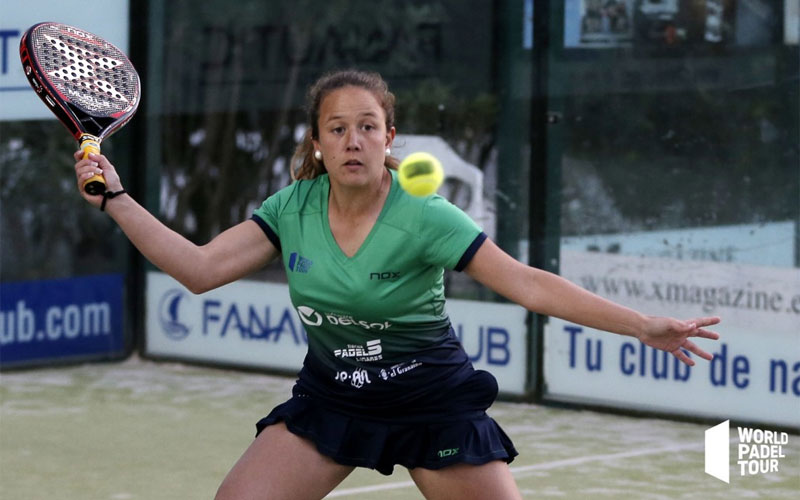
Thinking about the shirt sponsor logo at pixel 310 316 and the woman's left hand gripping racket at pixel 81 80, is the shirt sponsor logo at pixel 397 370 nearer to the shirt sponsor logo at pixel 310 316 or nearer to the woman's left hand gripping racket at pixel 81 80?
the shirt sponsor logo at pixel 310 316

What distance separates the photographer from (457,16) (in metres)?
A: 8.85

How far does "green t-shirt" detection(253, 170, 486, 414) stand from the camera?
14.0 ft

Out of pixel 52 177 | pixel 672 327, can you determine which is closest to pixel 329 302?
pixel 672 327

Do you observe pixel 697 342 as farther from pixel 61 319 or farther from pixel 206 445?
pixel 61 319

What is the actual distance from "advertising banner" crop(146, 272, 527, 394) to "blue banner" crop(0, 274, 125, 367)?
0.26 meters

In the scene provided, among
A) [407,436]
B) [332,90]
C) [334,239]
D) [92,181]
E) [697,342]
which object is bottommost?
[697,342]

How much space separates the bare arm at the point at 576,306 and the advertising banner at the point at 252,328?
14.7 ft

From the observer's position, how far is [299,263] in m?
4.35

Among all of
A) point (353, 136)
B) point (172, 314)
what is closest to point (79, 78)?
point (353, 136)

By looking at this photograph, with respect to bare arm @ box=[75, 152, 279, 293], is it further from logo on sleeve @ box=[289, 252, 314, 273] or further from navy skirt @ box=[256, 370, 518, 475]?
navy skirt @ box=[256, 370, 518, 475]

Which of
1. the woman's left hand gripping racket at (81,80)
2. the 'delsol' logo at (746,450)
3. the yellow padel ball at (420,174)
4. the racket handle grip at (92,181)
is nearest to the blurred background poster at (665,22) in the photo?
the 'delsol' logo at (746,450)

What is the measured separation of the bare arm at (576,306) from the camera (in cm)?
396

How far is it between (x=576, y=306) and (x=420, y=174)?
1.80 feet

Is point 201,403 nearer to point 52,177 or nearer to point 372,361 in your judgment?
point 52,177
